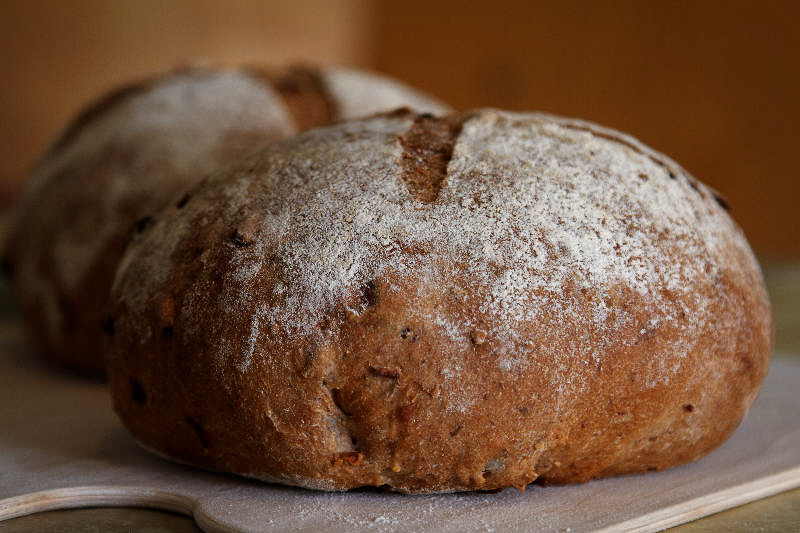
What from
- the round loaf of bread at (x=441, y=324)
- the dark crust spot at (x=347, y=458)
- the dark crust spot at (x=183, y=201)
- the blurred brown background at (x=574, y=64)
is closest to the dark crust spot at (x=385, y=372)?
the round loaf of bread at (x=441, y=324)

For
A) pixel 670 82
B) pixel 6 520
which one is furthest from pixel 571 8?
pixel 6 520

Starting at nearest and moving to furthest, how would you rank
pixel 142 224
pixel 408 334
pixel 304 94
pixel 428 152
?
pixel 408 334 → pixel 428 152 → pixel 142 224 → pixel 304 94

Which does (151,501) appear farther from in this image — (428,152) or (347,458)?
(428,152)

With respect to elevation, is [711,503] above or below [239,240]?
below

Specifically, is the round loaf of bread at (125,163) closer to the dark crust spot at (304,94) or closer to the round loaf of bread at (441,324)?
the dark crust spot at (304,94)

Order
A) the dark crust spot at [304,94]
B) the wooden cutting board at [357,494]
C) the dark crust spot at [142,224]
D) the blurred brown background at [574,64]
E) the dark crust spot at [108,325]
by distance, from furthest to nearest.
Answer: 1. the blurred brown background at [574,64]
2. the dark crust spot at [304,94]
3. the dark crust spot at [142,224]
4. the dark crust spot at [108,325]
5. the wooden cutting board at [357,494]

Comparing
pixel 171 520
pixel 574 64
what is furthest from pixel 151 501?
pixel 574 64

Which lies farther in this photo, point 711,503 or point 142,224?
point 142,224

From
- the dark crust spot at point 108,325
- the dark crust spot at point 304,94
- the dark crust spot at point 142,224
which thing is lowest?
the dark crust spot at point 108,325

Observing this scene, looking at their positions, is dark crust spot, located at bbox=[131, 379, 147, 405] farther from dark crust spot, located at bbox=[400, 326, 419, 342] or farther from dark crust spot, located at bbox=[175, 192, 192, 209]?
dark crust spot, located at bbox=[400, 326, 419, 342]
